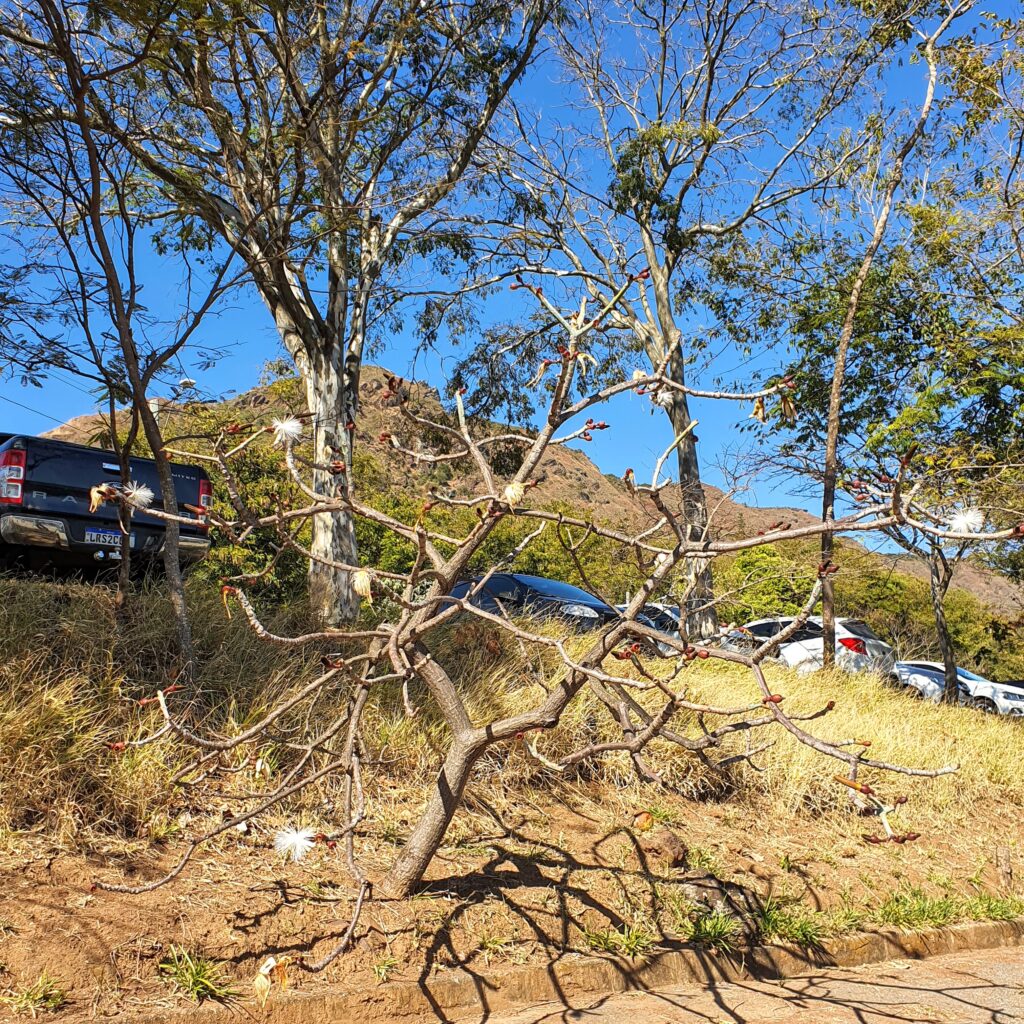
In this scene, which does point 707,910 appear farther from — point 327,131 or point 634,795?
point 327,131

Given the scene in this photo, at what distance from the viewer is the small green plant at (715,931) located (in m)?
4.97

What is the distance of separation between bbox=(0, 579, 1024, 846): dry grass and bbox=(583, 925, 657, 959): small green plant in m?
1.31

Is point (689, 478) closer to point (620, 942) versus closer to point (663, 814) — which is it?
point (663, 814)

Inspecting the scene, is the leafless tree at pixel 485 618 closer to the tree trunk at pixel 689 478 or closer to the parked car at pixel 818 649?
the parked car at pixel 818 649

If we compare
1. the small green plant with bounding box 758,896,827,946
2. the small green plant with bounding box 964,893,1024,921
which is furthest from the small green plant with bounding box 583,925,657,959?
the small green plant with bounding box 964,893,1024,921

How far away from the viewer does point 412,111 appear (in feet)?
33.9

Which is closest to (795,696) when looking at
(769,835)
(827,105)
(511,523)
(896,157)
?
(769,835)

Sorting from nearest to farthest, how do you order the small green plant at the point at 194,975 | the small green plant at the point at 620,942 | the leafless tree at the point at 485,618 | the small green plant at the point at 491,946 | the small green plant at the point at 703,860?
the leafless tree at the point at 485,618 → the small green plant at the point at 194,975 → the small green plant at the point at 491,946 → the small green plant at the point at 620,942 → the small green plant at the point at 703,860

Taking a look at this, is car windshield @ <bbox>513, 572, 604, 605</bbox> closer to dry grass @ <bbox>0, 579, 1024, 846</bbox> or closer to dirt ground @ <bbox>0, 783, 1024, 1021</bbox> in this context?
dry grass @ <bbox>0, 579, 1024, 846</bbox>

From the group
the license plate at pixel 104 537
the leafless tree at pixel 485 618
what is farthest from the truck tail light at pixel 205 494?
the leafless tree at pixel 485 618

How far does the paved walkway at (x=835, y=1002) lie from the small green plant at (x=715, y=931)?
0.78ft

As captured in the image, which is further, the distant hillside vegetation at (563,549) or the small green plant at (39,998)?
the distant hillside vegetation at (563,549)

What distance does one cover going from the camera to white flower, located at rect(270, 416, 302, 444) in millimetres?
3908

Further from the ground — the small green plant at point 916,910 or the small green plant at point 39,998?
the small green plant at point 39,998
